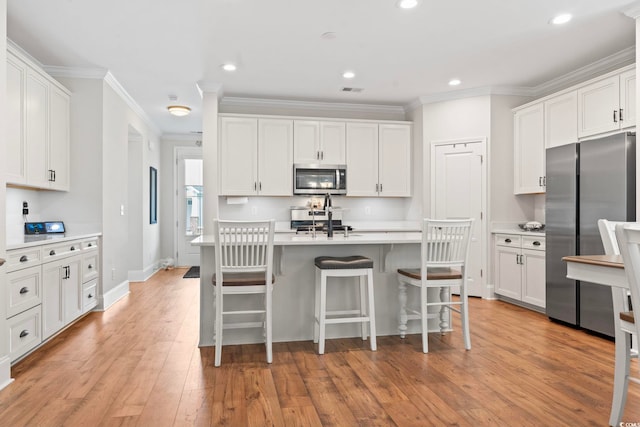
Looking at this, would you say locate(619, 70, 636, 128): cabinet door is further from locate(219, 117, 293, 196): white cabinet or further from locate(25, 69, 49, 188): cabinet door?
locate(25, 69, 49, 188): cabinet door

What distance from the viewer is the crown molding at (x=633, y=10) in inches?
124

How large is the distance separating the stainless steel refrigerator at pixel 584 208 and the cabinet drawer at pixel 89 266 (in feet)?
15.3

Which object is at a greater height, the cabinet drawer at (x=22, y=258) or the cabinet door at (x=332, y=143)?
the cabinet door at (x=332, y=143)

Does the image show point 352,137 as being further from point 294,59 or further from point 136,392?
point 136,392

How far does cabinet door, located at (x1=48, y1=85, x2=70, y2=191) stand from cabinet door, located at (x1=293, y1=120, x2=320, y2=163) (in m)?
2.69

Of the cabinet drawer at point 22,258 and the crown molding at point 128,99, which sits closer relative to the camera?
the cabinet drawer at point 22,258

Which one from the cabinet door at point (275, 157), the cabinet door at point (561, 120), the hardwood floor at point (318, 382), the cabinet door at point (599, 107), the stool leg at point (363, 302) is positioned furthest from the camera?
the cabinet door at point (275, 157)

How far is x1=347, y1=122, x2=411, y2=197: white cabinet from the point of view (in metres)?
5.86

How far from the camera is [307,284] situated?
346cm

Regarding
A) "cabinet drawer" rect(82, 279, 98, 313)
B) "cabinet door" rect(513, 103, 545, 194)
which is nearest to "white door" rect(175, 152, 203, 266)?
"cabinet drawer" rect(82, 279, 98, 313)

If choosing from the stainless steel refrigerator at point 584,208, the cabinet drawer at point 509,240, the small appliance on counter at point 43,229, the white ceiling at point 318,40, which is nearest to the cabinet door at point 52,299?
the small appliance on counter at point 43,229

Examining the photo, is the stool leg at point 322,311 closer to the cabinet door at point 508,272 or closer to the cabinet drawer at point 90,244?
the cabinet drawer at point 90,244

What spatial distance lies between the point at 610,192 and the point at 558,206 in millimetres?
574

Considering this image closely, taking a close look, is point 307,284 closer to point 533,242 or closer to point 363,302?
point 363,302
